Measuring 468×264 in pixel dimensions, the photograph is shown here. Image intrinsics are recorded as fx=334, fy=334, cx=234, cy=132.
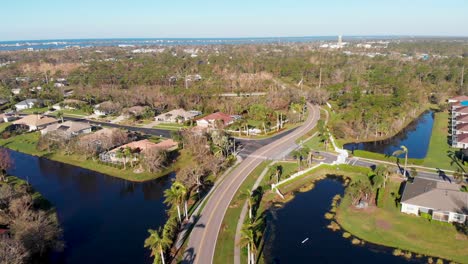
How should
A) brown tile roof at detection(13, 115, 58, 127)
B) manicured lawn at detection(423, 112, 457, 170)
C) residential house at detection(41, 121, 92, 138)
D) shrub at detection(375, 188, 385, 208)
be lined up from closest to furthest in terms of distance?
1. shrub at detection(375, 188, 385, 208)
2. manicured lawn at detection(423, 112, 457, 170)
3. residential house at detection(41, 121, 92, 138)
4. brown tile roof at detection(13, 115, 58, 127)

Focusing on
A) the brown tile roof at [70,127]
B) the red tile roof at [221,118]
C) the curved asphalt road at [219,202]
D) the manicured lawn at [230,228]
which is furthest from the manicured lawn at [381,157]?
the brown tile roof at [70,127]

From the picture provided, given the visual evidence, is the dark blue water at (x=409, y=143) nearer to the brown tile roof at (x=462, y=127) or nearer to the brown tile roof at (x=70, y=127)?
the brown tile roof at (x=462, y=127)

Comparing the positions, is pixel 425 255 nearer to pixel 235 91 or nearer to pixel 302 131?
pixel 302 131

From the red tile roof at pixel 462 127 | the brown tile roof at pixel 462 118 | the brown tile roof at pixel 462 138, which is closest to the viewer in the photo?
the brown tile roof at pixel 462 138

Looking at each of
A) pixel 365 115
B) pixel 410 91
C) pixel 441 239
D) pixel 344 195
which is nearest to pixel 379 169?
pixel 344 195

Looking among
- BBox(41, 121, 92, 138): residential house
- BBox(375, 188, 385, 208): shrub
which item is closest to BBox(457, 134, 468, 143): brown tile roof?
BBox(375, 188, 385, 208): shrub

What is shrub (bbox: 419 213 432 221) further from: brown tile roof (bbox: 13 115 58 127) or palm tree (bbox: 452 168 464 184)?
brown tile roof (bbox: 13 115 58 127)

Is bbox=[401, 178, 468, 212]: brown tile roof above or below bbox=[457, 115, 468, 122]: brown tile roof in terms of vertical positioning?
below
